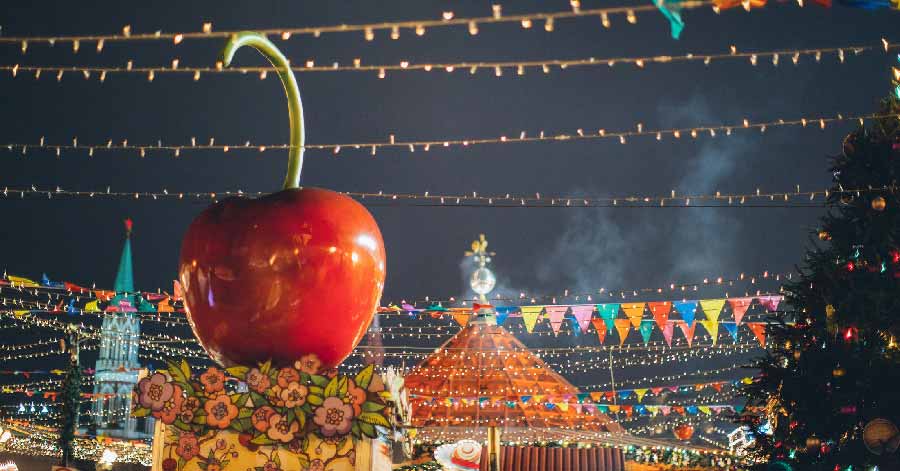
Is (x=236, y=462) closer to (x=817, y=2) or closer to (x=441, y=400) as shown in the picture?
(x=817, y=2)

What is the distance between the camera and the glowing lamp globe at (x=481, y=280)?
26.9 meters

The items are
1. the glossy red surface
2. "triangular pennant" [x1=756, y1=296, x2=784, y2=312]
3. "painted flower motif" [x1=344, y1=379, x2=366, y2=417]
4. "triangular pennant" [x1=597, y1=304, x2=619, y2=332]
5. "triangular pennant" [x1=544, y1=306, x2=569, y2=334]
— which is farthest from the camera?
"triangular pennant" [x1=544, y1=306, x2=569, y2=334]

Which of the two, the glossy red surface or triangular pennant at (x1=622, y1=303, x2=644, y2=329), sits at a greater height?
triangular pennant at (x1=622, y1=303, x2=644, y2=329)

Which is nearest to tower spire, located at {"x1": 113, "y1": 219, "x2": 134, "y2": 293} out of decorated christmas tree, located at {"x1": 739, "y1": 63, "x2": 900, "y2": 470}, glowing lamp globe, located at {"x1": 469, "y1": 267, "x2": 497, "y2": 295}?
glowing lamp globe, located at {"x1": 469, "y1": 267, "x2": 497, "y2": 295}

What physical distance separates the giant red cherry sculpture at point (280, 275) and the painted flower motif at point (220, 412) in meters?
0.14

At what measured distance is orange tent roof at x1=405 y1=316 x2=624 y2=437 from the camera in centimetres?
2270

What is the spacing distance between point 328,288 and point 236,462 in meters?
0.68

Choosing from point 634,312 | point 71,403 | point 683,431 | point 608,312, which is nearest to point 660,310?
point 634,312

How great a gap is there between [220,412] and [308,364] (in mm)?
358

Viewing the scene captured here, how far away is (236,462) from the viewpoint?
2.99 meters

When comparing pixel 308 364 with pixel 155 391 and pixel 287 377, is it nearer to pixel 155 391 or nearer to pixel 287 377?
pixel 287 377

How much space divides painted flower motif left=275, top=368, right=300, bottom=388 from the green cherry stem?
0.60 metres

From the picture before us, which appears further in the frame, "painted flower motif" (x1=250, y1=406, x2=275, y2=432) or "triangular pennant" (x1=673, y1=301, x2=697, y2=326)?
"triangular pennant" (x1=673, y1=301, x2=697, y2=326)

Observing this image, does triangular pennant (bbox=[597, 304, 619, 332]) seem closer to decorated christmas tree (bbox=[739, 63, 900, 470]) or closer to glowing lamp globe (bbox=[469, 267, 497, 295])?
decorated christmas tree (bbox=[739, 63, 900, 470])
